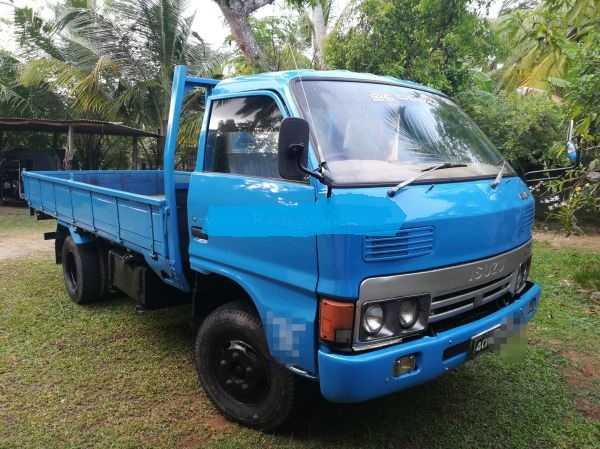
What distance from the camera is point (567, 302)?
5.42 meters

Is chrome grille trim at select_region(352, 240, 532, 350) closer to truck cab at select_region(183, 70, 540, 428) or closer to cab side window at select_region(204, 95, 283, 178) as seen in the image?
truck cab at select_region(183, 70, 540, 428)

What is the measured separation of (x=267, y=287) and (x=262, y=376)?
595 millimetres

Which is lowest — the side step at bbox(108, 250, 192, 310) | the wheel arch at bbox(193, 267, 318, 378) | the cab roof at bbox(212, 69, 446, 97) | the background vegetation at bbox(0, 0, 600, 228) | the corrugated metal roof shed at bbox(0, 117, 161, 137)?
the side step at bbox(108, 250, 192, 310)

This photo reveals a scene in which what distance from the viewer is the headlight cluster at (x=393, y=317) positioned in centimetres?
235

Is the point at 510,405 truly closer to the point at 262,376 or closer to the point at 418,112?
the point at 262,376

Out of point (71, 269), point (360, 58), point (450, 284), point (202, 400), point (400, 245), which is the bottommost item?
point (202, 400)

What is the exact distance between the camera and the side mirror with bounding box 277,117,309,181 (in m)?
2.30

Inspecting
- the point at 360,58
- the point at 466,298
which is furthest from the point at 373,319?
the point at 360,58

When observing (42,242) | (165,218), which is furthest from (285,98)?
(42,242)

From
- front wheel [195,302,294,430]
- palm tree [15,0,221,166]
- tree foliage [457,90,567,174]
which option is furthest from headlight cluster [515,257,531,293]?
palm tree [15,0,221,166]

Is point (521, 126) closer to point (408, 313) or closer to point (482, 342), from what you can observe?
point (482, 342)

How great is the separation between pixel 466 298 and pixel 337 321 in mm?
846

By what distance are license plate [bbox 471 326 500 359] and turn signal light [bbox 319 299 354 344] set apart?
2.66 feet

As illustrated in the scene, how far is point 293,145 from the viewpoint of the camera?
2.31 m
